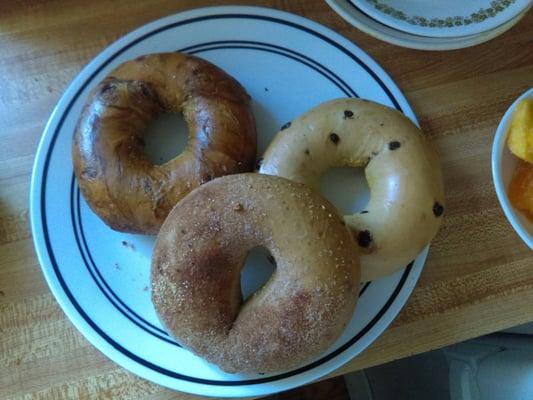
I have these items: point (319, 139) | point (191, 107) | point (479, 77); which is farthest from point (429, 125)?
point (191, 107)

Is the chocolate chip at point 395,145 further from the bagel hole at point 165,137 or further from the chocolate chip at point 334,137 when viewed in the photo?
the bagel hole at point 165,137

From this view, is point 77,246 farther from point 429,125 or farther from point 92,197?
point 429,125

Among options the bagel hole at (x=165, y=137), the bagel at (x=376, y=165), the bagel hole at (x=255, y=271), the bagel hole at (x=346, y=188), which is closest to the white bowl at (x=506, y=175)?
the bagel at (x=376, y=165)

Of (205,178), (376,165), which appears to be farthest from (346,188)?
(205,178)

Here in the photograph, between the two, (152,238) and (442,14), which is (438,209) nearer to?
(442,14)

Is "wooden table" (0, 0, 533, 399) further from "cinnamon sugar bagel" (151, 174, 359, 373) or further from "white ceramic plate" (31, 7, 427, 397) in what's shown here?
"cinnamon sugar bagel" (151, 174, 359, 373)

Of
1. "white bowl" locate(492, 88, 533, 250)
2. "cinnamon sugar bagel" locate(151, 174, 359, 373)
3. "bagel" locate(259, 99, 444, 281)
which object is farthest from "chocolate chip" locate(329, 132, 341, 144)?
"white bowl" locate(492, 88, 533, 250)

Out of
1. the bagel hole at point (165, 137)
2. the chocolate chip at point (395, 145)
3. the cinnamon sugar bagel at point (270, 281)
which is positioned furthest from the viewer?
the bagel hole at point (165, 137)
